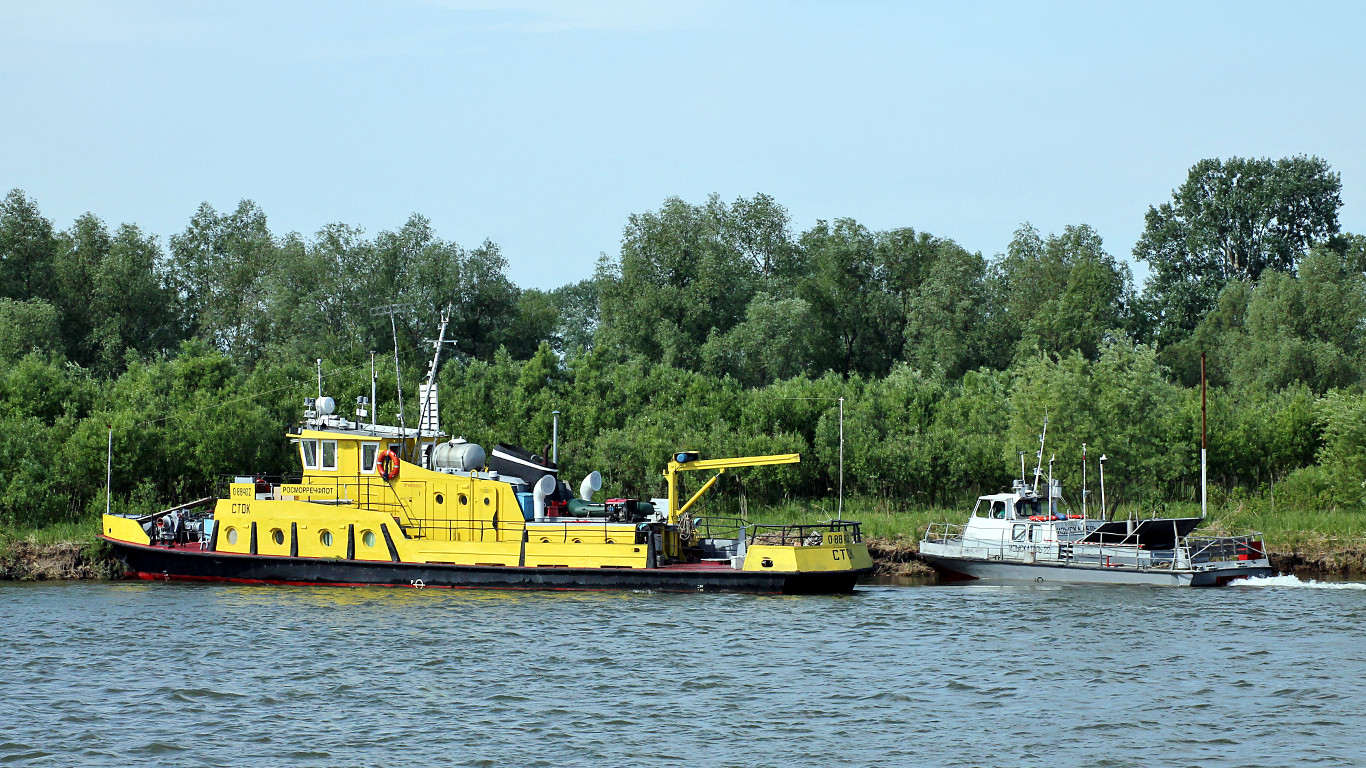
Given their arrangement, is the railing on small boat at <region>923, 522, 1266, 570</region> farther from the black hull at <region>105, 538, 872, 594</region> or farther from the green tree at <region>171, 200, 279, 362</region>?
the green tree at <region>171, 200, 279, 362</region>

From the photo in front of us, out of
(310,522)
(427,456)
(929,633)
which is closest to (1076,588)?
(929,633)

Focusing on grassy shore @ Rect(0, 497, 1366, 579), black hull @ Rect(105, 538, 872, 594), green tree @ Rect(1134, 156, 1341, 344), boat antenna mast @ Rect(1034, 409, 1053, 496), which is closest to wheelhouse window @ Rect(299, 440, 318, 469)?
black hull @ Rect(105, 538, 872, 594)

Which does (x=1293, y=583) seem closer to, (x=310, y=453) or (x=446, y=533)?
(x=446, y=533)

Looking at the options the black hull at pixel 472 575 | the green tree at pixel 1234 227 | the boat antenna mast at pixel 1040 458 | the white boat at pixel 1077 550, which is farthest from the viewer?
the green tree at pixel 1234 227

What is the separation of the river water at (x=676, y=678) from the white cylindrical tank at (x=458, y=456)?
3.72 metres

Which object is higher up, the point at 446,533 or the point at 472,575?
the point at 446,533

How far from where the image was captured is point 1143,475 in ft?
157

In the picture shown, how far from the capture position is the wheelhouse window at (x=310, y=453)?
37.3 meters

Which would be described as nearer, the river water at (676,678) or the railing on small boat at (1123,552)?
the river water at (676,678)

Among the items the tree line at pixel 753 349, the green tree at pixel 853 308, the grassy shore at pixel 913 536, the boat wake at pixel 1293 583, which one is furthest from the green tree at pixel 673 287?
the boat wake at pixel 1293 583

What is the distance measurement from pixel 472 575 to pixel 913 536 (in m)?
15.6

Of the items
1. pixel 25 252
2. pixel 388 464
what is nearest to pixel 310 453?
pixel 388 464

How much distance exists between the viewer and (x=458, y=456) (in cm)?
3650

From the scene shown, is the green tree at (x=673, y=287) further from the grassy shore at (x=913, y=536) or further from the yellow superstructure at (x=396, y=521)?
the yellow superstructure at (x=396, y=521)
